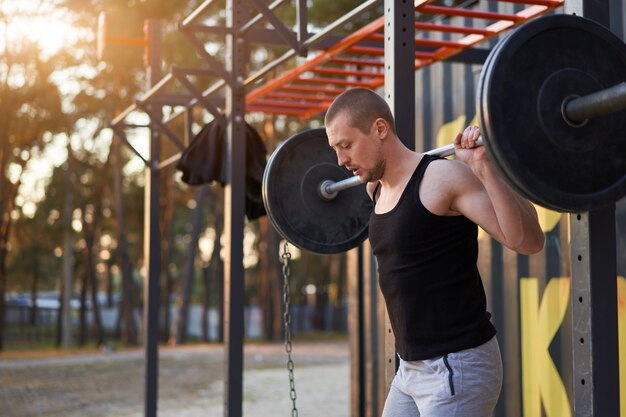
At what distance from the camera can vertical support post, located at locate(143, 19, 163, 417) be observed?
6.57 meters

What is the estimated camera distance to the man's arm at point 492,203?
2.12 meters

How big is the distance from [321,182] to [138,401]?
274 inches

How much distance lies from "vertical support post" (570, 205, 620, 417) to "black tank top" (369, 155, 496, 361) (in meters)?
0.26

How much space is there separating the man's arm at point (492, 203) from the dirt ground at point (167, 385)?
681 centimetres

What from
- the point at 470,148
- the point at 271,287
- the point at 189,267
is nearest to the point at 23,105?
the point at 189,267

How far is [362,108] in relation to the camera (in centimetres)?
244

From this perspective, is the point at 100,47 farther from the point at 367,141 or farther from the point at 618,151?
the point at 618,151

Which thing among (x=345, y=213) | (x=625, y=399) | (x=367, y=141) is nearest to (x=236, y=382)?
(x=345, y=213)

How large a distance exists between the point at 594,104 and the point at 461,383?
2.64 ft

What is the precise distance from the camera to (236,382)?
4.86 m

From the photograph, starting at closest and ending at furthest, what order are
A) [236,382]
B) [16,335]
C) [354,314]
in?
[236,382], [354,314], [16,335]

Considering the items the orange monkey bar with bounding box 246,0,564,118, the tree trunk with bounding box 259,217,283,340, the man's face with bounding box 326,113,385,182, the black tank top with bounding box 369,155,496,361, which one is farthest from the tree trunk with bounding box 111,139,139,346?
the black tank top with bounding box 369,155,496,361

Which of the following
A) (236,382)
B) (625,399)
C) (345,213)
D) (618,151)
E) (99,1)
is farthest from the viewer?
(99,1)

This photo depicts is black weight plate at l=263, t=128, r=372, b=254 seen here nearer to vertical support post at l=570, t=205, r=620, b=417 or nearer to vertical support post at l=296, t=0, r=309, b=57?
vertical support post at l=296, t=0, r=309, b=57
